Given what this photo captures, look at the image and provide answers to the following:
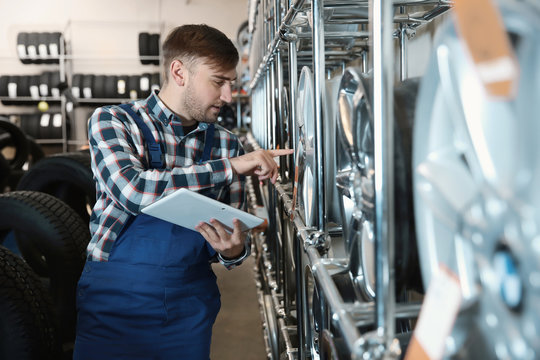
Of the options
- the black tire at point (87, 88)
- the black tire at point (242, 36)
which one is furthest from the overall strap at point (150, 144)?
the black tire at point (87, 88)

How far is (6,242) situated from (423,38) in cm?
311

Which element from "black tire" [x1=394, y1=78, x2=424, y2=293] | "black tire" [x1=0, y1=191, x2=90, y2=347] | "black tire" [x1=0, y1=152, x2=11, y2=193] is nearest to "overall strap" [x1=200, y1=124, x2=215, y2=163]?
"black tire" [x1=0, y1=191, x2=90, y2=347]

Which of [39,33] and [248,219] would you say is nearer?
[248,219]

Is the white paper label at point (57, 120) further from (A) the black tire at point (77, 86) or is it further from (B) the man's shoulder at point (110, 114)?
(B) the man's shoulder at point (110, 114)

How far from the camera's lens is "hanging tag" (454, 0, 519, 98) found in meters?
0.37

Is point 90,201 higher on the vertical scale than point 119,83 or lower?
lower

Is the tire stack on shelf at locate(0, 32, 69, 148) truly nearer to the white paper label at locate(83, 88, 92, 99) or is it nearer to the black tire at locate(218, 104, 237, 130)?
the white paper label at locate(83, 88, 92, 99)

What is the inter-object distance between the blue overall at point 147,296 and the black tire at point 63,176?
154cm

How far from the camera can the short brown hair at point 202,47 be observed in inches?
65.2

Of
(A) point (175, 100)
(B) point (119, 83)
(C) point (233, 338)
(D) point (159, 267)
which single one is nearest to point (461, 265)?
(D) point (159, 267)

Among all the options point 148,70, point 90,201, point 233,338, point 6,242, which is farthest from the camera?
point 148,70

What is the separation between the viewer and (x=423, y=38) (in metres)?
1.59

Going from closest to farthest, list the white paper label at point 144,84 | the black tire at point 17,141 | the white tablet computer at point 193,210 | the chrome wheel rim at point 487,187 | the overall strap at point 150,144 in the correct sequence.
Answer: the chrome wheel rim at point 487,187
the white tablet computer at point 193,210
the overall strap at point 150,144
the black tire at point 17,141
the white paper label at point 144,84

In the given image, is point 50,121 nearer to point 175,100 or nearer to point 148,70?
point 148,70
